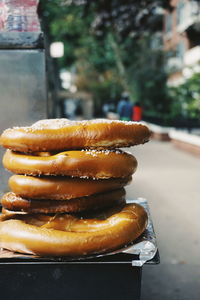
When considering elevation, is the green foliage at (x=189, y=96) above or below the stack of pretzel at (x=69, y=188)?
below

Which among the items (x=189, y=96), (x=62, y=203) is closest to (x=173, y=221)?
(x=62, y=203)

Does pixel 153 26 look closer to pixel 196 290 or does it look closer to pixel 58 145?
pixel 196 290

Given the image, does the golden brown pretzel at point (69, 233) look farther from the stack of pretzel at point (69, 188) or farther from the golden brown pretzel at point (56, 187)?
the golden brown pretzel at point (56, 187)

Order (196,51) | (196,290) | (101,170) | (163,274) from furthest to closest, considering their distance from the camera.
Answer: (196,51) → (163,274) → (196,290) → (101,170)

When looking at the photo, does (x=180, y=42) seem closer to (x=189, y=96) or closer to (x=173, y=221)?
(x=189, y=96)

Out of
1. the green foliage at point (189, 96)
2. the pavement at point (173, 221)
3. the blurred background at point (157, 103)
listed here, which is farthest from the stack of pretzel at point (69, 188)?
the green foliage at point (189, 96)

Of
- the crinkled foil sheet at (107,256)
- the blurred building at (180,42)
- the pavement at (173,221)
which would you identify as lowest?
the pavement at (173,221)

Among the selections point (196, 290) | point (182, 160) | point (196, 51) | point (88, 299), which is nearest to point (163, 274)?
point (196, 290)

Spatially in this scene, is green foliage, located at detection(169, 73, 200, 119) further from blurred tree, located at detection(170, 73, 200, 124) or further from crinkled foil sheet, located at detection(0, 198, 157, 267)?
crinkled foil sheet, located at detection(0, 198, 157, 267)
